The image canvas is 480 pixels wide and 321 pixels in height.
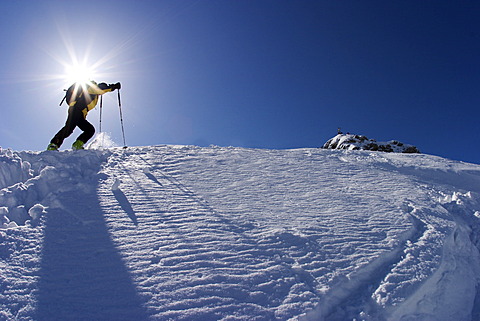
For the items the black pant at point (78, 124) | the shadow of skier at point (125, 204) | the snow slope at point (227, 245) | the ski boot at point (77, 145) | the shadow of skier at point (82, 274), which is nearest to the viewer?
the shadow of skier at point (82, 274)

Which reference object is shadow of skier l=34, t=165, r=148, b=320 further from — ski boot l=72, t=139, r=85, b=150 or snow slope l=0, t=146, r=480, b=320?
ski boot l=72, t=139, r=85, b=150

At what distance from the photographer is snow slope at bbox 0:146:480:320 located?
2164 mm

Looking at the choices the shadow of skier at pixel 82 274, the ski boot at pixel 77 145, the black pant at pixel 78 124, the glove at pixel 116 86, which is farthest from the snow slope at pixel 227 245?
the glove at pixel 116 86

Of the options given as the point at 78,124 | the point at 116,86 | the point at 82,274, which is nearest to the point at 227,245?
the point at 82,274

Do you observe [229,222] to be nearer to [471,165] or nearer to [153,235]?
[153,235]

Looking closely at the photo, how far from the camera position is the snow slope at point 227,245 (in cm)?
216

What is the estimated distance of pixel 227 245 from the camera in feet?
9.34

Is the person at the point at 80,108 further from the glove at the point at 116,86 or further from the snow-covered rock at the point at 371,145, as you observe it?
the snow-covered rock at the point at 371,145

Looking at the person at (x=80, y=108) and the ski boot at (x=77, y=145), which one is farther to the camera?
the person at (x=80, y=108)

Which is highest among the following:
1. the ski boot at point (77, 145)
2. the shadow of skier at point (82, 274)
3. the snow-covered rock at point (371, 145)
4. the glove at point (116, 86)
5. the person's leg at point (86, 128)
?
the snow-covered rock at point (371, 145)

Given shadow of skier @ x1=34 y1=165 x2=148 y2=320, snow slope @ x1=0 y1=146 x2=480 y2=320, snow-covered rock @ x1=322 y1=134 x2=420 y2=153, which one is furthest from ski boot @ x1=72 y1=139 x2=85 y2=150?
snow-covered rock @ x1=322 y1=134 x2=420 y2=153

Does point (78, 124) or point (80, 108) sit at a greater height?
point (80, 108)

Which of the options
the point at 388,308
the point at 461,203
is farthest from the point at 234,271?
the point at 461,203

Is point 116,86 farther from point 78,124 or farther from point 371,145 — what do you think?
point 371,145
